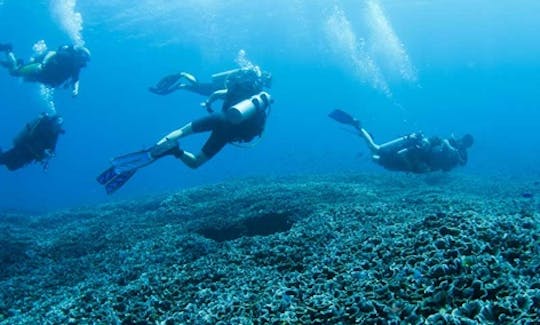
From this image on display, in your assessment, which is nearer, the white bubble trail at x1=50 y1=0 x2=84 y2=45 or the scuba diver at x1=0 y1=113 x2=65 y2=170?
the scuba diver at x1=0 y1=113 x2=65 y2=170

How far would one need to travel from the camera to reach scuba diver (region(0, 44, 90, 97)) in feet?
45.2

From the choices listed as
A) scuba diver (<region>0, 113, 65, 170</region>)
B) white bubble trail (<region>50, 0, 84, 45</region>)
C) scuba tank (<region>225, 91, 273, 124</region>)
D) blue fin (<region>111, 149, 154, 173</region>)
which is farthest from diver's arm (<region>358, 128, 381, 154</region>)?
white bubble trail (<region>50, 0, 84, 45</region>)

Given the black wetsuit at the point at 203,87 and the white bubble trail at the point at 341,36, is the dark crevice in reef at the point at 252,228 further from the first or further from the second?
the white bubble trail at the point at 341,36

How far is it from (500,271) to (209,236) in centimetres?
723

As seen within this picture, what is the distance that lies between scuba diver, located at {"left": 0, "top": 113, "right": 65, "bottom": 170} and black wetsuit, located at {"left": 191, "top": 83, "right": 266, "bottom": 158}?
209 inches

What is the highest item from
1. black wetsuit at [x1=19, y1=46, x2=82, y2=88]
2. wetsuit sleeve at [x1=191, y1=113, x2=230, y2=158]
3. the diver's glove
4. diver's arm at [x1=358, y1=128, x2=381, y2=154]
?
the diver's glove

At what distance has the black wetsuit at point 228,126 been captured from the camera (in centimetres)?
912

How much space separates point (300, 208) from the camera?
36.3ft

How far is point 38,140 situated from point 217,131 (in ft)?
20.0

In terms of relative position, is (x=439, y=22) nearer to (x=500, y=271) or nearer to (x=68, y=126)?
(x=500, y=271)

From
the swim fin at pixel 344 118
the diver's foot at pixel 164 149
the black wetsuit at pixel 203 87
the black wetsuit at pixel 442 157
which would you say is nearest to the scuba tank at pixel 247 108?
the diver's foot at pixel 164 149

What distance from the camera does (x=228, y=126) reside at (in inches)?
361

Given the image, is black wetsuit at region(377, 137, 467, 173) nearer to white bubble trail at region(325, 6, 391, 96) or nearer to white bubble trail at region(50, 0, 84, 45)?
white bubble trail at region(50, 0, 84, 45)

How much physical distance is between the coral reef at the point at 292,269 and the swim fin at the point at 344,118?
502cm
